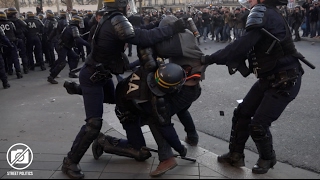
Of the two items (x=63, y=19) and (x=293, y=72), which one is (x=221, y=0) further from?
(x=293, y=72)

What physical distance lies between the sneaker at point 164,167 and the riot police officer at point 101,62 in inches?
29.1

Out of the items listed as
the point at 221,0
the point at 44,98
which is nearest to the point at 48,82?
the point at 44,98

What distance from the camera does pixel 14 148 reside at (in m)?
4.33

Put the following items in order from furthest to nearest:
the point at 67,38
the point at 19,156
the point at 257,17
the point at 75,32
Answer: the point at 67,38 < the point at 75,32 < the point at 19,156 < the point at 257,17

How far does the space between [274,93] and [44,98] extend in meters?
5.39

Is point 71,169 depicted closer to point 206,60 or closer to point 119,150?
point 119,150

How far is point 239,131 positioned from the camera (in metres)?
3.71

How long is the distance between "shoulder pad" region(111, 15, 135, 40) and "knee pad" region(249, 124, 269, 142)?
150cm

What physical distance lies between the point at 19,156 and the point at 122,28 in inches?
81.9

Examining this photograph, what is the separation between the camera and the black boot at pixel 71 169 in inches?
138

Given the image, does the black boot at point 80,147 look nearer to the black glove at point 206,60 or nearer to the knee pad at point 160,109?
the knee pad at point 160,109

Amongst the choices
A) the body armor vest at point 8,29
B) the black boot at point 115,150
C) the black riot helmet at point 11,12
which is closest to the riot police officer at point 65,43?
the body armor vest at point 8,29

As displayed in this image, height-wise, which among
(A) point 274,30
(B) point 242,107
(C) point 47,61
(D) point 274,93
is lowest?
(C) point 47,61

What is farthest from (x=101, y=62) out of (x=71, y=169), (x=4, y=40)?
(x=4, y=40)
